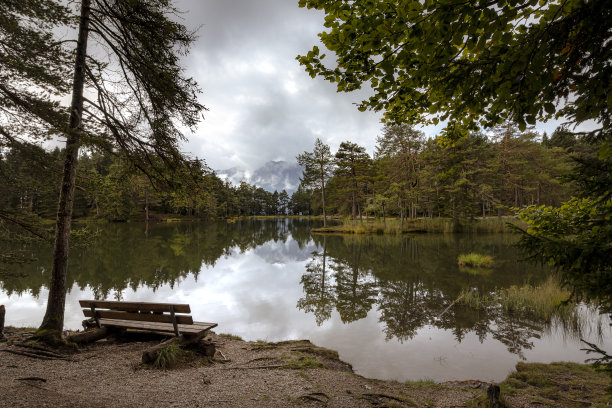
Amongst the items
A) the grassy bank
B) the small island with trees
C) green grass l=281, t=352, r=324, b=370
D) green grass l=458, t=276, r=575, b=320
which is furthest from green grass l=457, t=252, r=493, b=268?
the grassy bank

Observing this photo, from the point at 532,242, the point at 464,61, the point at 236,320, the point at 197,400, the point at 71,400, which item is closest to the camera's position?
the point at 464,61

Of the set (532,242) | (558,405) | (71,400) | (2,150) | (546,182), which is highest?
(546,182)

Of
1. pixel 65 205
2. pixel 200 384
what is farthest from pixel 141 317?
pixel 65 205

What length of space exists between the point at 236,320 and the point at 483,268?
12.8 metres

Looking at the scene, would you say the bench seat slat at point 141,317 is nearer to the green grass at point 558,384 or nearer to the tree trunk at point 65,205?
the tree trunk at point 65,205

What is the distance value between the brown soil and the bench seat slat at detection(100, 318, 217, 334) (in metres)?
0.46

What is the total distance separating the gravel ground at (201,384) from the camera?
12.3 ft

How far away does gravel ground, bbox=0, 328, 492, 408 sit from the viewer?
374cm

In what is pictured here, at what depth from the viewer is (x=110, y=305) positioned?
6426 mm

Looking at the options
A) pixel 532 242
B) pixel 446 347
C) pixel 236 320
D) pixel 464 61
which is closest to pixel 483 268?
pixel 446 347

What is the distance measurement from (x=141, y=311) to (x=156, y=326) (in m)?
0.60

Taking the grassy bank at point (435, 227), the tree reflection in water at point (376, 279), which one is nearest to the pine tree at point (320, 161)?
the grassy bank at point (435, 227)

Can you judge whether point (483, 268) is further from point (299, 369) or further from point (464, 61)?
point (464, 61)

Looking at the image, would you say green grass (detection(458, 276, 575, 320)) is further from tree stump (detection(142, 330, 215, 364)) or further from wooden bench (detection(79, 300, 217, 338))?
wooden bench (detection(79, 300, 217, 338))
